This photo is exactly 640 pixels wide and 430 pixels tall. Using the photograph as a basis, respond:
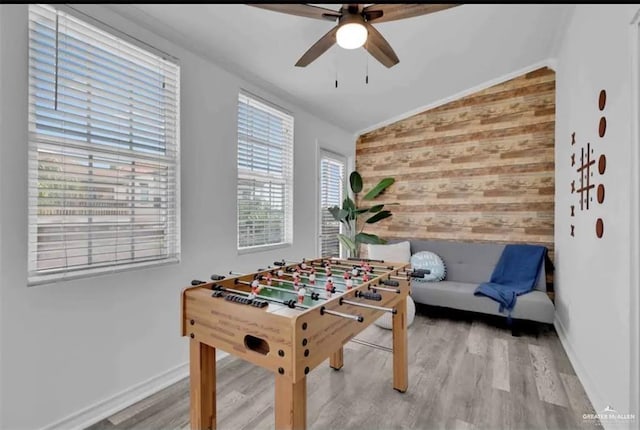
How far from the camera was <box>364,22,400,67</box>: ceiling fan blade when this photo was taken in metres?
1.84

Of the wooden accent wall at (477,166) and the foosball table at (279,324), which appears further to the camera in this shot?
the wooden accent wall at (477,166)

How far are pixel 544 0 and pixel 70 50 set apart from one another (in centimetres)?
234

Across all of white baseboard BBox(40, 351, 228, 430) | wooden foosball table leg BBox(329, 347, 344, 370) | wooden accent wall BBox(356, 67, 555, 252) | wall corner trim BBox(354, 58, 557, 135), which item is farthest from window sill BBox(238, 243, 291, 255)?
wall corner trim BBox(354, 58, 557, 135)

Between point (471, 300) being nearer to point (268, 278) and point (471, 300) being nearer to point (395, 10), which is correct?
point (268, 278)

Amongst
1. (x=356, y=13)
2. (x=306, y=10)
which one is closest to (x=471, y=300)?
(x=356, y=13)

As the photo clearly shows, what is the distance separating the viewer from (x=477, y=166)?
13.0 ft

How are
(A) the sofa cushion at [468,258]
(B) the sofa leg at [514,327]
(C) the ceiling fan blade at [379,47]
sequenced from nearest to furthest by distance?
(C) the ceiling fan blade at [379,47]
(B) the sofa leg at [514,327]
(A) the sofa cushion at [468,258]

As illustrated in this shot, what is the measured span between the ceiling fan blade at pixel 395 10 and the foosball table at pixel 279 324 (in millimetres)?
1510

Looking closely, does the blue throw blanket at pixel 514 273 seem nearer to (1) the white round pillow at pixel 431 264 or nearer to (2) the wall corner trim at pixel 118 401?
(1) the white round pillow at pixel 431 264

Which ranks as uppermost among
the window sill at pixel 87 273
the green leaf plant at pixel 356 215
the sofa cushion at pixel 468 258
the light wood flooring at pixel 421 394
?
the green leaf plant at pixel 356 215

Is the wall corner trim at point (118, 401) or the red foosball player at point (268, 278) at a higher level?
the red foosball player at point (268, 278)

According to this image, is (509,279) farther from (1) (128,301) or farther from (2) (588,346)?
(1) (128,301)

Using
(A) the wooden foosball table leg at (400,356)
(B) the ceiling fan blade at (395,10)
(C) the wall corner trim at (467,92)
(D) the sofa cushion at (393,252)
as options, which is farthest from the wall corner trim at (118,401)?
(C) the wall corner trim at (467,92)

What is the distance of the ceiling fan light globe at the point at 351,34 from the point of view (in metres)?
1.66
